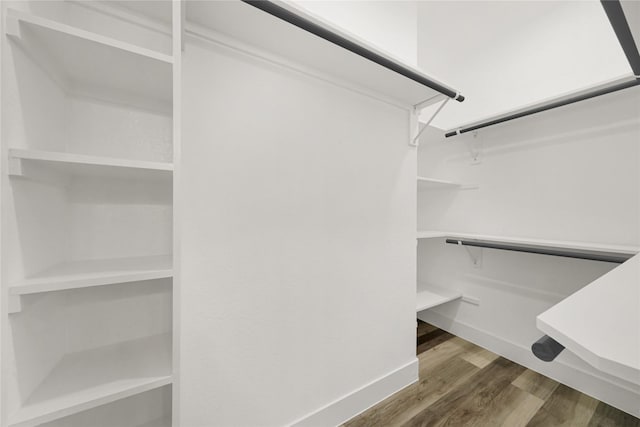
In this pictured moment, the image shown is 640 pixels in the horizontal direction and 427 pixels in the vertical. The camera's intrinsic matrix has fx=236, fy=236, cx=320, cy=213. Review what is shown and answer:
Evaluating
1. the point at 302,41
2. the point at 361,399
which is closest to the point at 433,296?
the point at 361,399

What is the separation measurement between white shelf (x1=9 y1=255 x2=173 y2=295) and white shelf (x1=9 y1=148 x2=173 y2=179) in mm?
241

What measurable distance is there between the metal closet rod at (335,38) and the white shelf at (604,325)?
0.97 m

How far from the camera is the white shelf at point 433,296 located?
1.82 m

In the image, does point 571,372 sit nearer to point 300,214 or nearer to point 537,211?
point 537,211

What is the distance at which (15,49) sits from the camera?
0.52 m

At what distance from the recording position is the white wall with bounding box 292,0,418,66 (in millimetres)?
1197

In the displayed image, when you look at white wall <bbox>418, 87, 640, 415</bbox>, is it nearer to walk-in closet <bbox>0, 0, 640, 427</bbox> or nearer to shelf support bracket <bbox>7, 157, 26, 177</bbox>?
walk-in closet <bbox>0, 0, 640, 427</bbox>

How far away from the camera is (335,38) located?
32.7 inches

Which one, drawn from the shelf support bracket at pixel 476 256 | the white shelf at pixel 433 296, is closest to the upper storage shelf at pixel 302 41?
the shelf support bracket at pixel 476 256

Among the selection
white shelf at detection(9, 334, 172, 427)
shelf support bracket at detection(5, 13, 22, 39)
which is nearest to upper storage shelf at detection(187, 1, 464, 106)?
shelf support bracket at detection(5, 13, 22, 39)

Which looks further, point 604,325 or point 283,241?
point 283,241

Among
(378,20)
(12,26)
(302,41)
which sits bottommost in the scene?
(12,26)

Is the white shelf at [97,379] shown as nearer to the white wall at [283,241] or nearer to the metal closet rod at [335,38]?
the white wall at [283,241]

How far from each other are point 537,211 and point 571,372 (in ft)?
3.37
